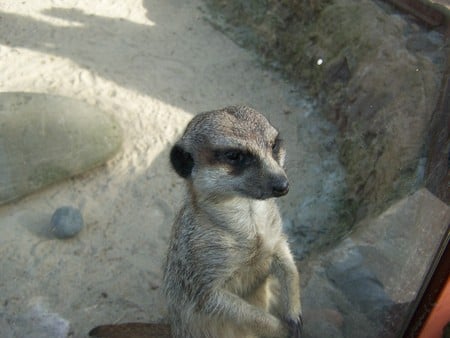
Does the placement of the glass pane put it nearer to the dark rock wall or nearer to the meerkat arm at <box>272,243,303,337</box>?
the dark rock wall

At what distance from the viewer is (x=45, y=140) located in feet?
12.3

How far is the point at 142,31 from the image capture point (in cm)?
542

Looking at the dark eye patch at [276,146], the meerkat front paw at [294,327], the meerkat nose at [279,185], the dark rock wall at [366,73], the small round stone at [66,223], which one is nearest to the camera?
the meerkat nose at [279,185]

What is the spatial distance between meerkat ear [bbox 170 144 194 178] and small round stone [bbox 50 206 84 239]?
1.57 metres

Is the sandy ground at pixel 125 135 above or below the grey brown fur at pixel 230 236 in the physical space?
below

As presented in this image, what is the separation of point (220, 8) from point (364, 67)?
7.52 ft

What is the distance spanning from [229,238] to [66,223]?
5.35 feet

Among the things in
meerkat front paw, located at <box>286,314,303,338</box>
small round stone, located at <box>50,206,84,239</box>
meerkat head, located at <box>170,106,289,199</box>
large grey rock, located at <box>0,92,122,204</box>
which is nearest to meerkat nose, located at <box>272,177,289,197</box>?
meerkat head, located at <box>170,106,289,199</box>

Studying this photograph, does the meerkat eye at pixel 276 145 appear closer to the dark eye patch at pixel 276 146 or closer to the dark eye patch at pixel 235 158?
the dark eye patch at pixel 276 146

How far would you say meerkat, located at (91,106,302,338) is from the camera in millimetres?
2047

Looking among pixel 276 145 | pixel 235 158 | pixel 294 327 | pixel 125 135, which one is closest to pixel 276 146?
pixel 276 145

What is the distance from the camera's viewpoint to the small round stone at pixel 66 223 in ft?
11.4

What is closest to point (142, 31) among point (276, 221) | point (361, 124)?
point (361, 124)

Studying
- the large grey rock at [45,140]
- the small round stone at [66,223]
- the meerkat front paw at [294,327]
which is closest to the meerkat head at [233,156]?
the meerkat front paw at [294,327]
